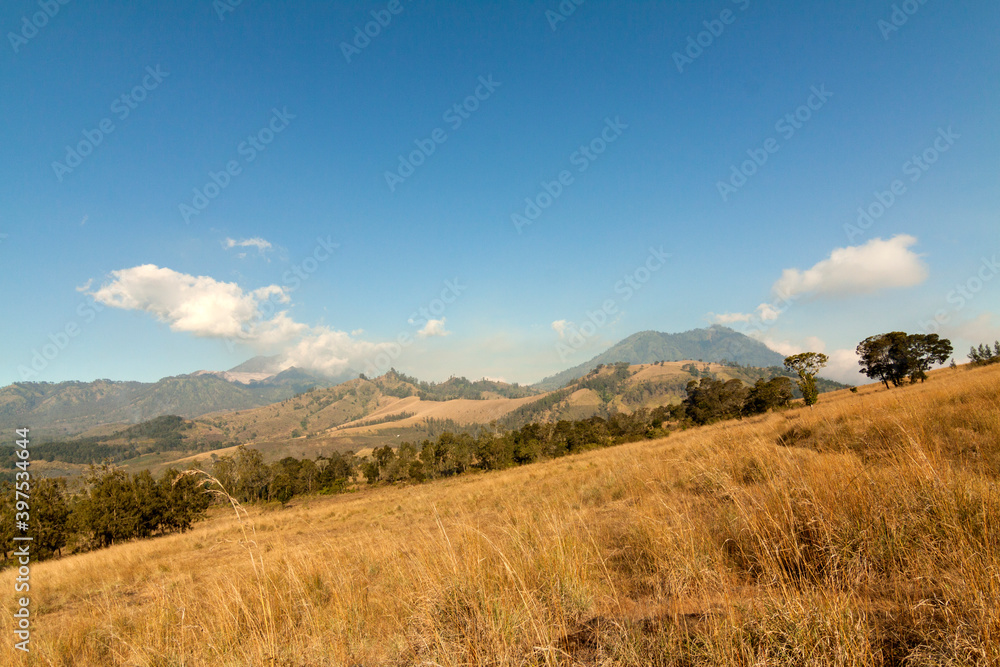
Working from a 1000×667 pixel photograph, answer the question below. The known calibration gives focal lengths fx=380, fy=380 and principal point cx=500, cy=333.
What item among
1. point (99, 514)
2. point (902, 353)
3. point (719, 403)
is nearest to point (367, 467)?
point (99, 514)

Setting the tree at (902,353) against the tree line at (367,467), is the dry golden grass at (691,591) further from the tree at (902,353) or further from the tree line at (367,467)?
the tree at (902,353)

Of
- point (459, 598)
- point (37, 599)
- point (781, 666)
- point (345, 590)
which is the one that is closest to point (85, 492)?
point (37, 599)

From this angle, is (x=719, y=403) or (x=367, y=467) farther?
(x=367, y=467)

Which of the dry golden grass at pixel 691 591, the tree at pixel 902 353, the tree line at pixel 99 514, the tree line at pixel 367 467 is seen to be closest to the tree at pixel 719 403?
the tree line at pixel 367 467

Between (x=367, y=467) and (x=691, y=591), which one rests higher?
(x=691, y=591)

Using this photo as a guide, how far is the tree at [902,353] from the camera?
177 feet

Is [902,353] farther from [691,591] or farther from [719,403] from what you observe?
[691,591]

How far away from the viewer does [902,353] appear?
54.1 m

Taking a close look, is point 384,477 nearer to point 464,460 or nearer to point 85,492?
point 464,460

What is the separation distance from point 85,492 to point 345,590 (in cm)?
5014

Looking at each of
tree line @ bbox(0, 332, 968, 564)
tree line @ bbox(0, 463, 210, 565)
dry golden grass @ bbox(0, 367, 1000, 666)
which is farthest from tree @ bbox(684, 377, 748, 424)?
tree line @ bbox(0, 463, 210, 565)

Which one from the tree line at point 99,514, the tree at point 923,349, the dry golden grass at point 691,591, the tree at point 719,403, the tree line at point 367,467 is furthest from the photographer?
the tree at point 719,403

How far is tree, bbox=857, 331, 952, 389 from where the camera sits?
177 ft

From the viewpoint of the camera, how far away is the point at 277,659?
131 inches
